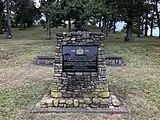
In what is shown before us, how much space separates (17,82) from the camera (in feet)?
33.3

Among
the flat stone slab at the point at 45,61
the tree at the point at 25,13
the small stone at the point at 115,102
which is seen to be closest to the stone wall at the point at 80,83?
the small stone at the point at 115,102

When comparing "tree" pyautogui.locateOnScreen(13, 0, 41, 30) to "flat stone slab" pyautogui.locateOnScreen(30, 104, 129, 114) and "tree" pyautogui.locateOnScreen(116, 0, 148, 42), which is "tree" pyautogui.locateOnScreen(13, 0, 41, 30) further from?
"flat stone slab" pyautogui.locateOnScreen(30, 104, 129, 114)

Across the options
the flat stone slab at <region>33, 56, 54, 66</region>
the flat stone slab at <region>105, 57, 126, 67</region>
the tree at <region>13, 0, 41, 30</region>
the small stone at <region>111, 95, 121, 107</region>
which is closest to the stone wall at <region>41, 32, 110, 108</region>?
the small stone at <region>111, 95, 121, 107</region>

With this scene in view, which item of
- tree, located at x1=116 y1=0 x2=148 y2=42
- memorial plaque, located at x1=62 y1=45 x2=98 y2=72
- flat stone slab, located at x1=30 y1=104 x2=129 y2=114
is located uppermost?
tree, located at x1=116 y1=0 x2=148 y2=42

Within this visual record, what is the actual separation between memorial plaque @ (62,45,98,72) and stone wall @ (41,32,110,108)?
8cm

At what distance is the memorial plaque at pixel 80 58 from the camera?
758 cm

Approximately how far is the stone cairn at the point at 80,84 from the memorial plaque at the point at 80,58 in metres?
0.08

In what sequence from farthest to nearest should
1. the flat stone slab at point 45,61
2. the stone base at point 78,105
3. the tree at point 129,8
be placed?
1. the tree at point 129,8
2. the flat stone slab at point 45,61
3. the stone base at point 78,105

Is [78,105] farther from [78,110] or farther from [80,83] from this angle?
[80,83]

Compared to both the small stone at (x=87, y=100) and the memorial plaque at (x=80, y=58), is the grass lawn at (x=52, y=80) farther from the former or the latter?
the memorial plaque at (x=80, y=58)

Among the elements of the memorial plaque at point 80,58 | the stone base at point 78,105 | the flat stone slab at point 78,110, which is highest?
the memorial plaque at point 80,58

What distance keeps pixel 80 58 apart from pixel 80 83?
25.2 inches

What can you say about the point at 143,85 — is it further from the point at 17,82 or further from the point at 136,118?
the point at 17,82

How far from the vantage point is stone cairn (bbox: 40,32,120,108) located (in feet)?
24.6
